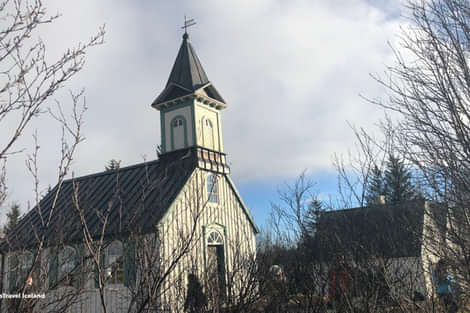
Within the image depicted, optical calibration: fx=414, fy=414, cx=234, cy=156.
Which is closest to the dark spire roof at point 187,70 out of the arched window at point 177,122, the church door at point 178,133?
the arched window at point 177,122

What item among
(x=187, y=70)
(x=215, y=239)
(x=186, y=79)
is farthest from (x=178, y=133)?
(x=215, y=239)

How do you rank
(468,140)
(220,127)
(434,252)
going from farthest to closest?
(220,127) < (434,252) < (468,140)

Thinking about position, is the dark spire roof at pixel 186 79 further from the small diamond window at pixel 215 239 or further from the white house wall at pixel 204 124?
the small diamond window at pixel 215 239

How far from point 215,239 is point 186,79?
7.35 meters

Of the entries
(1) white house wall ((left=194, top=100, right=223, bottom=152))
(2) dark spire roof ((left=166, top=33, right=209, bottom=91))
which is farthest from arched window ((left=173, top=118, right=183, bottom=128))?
(2) dark spire roof ((left=166, top=33, right=209, bottom=91))

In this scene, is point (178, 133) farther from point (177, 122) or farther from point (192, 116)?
point (192, 116)

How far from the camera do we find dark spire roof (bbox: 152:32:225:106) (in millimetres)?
18578

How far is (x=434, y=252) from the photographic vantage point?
5.57 meters

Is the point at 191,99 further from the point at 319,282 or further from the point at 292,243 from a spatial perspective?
the point at 319,282

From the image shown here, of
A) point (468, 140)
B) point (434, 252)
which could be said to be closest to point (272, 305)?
point (434, 252)

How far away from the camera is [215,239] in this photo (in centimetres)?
1681

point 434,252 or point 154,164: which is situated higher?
point 154,164

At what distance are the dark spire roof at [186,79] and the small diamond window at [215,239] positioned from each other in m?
6.19

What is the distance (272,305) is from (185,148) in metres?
12.3
